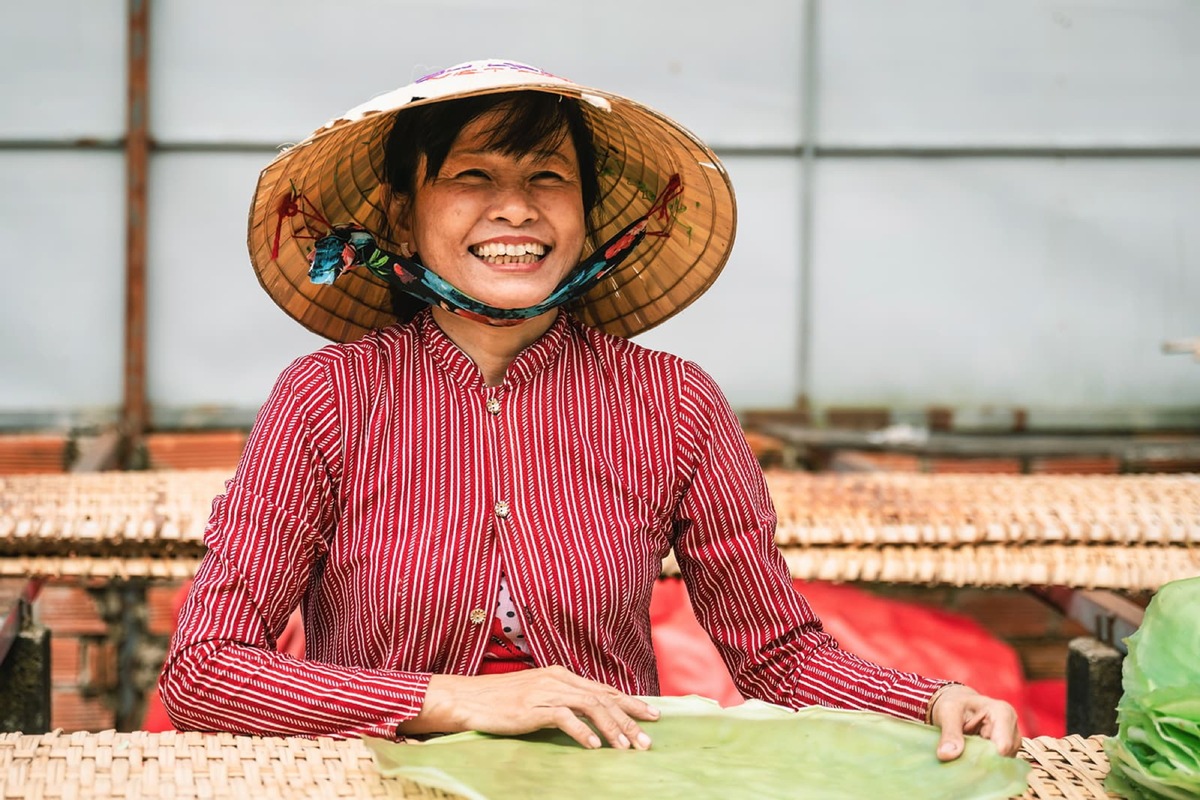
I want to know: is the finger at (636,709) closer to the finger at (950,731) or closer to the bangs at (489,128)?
the finger at (950,731)

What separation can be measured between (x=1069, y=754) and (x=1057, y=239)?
2.80m

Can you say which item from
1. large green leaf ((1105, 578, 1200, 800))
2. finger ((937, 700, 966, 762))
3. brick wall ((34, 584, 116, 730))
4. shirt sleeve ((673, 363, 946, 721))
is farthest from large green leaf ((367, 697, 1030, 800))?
brick wall ((34, 584, 116, 730))

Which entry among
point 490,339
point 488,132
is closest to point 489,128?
point 488,132

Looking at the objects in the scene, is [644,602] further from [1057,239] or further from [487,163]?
[1057,239]

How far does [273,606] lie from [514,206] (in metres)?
0.50

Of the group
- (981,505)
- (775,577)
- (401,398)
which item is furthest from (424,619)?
(981,505)

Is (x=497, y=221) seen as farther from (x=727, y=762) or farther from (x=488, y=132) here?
(x=727, y=762)

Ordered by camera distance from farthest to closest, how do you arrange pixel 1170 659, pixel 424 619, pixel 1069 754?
pixel 424 619 < pixel 1069 754 < pixel 1170 659

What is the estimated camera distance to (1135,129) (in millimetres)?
3754

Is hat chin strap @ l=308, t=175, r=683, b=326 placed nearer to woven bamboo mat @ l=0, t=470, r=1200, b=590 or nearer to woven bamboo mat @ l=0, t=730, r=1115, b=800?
woven bamboo mat @ l=0, t=730, r=1115, b=800

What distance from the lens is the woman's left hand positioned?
116 cm

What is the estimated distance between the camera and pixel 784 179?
12.1ft

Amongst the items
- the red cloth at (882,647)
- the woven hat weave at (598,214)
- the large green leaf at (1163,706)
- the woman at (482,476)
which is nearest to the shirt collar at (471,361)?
the woman at (482,476)

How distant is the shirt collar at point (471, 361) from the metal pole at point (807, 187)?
2.33 meters
